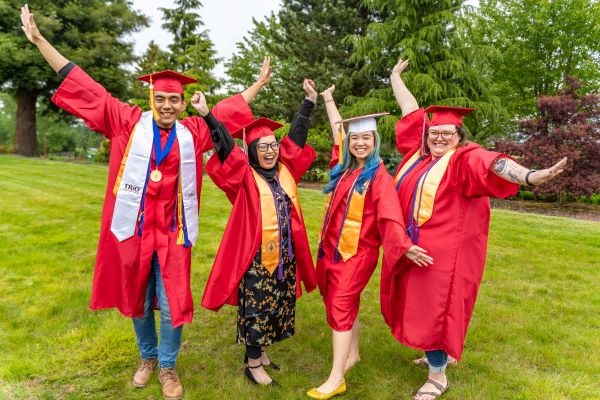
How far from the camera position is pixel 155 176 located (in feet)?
9.36

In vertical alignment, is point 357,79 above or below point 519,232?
above

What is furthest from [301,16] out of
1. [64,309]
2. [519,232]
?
[64,309]

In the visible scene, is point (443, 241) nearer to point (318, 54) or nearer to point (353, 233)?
point (353, 233)

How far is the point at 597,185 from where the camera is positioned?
12.4 metres

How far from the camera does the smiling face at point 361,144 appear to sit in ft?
10.1

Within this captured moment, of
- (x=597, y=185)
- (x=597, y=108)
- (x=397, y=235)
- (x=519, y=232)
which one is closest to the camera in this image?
(x=397, y=235)

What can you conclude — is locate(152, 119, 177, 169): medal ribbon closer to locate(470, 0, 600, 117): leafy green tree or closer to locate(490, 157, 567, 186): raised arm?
locate(490, 157, 567, 186): raised arm

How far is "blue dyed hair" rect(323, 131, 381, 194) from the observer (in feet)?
9.93

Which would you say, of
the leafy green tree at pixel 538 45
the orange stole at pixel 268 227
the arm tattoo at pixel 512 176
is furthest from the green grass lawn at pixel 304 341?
the leafy green tree at pixel 538 45

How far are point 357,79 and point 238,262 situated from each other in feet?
45.8

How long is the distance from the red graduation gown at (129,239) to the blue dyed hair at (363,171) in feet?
3.78

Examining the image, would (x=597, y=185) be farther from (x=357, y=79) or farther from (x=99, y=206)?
(x=99, y=206)

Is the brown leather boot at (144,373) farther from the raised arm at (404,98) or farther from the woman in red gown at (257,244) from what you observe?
the raised arm at (404,98)

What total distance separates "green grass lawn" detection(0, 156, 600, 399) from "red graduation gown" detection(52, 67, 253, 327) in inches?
28.1
